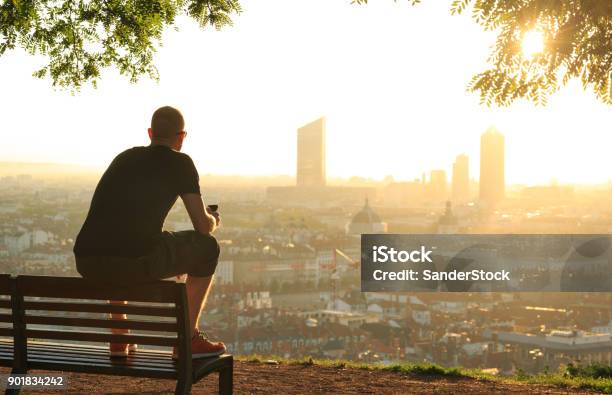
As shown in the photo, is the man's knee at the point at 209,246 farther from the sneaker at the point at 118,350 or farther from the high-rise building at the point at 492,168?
the high-rise building at the point at 492,168

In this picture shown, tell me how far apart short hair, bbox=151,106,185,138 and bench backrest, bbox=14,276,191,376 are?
0.56 meters

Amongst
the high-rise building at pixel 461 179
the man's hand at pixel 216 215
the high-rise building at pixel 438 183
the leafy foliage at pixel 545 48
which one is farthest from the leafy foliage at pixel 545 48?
the high-rise building at pixel 438 183

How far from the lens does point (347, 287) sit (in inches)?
2680

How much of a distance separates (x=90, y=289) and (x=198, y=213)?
0.44m

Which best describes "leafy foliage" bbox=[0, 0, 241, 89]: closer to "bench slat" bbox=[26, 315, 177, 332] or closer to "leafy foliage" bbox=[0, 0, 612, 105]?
"leafy foliage" bbox=[0, 0, 612, 105]

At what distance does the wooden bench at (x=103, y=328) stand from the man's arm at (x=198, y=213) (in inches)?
11.8

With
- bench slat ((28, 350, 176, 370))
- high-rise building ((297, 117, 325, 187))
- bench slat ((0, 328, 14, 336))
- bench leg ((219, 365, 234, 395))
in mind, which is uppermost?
high-rise building ((297, 117, 325, 187))

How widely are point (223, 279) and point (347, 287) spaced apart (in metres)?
9.13

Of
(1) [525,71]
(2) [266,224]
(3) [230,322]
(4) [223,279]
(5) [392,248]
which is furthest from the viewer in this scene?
(2) [266,224]

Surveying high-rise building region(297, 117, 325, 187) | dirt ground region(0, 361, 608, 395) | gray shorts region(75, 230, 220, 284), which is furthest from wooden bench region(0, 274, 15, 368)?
high-rise building region(297, 117, 325, 187)

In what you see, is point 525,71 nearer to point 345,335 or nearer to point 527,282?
point 527,282

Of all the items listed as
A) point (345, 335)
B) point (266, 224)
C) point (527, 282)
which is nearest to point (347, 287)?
point (266, 224)

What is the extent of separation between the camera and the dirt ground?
16.0 ft

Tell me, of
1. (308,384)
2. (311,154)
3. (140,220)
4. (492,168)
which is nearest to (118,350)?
(140,220)
